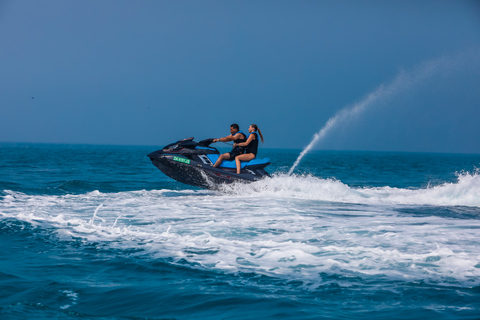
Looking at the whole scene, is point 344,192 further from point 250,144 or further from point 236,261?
point 236,261

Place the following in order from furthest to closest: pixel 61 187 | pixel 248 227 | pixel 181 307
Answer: pixel 61 187
pixel 248 227
pixel 181 307

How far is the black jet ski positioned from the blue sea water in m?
1.46

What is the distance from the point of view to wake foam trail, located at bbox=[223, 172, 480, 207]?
10586mm

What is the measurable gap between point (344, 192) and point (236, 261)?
22.0 feet

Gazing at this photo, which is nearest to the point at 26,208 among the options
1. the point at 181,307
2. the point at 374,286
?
the point at 181,307

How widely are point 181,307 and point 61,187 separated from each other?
9906mm

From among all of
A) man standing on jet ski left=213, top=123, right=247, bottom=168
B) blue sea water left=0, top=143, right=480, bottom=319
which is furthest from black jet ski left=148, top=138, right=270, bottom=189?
blue sea water left=0, top=143, right=480, bottom=319

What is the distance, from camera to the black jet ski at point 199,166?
10.9 m

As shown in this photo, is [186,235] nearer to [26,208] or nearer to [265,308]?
[265,308]

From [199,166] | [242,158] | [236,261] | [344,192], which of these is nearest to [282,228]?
[236,261]

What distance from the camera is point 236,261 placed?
16.4 ft

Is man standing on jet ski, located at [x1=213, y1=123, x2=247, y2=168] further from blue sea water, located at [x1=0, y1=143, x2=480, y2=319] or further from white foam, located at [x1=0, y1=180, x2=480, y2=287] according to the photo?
blue sea water, located at [x1=0, y1=143, x2=480, y2=319]

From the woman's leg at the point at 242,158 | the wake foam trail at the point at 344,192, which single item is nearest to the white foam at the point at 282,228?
the wake foam trail at the point at 344,192

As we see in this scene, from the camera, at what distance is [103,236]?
6.23 meters
